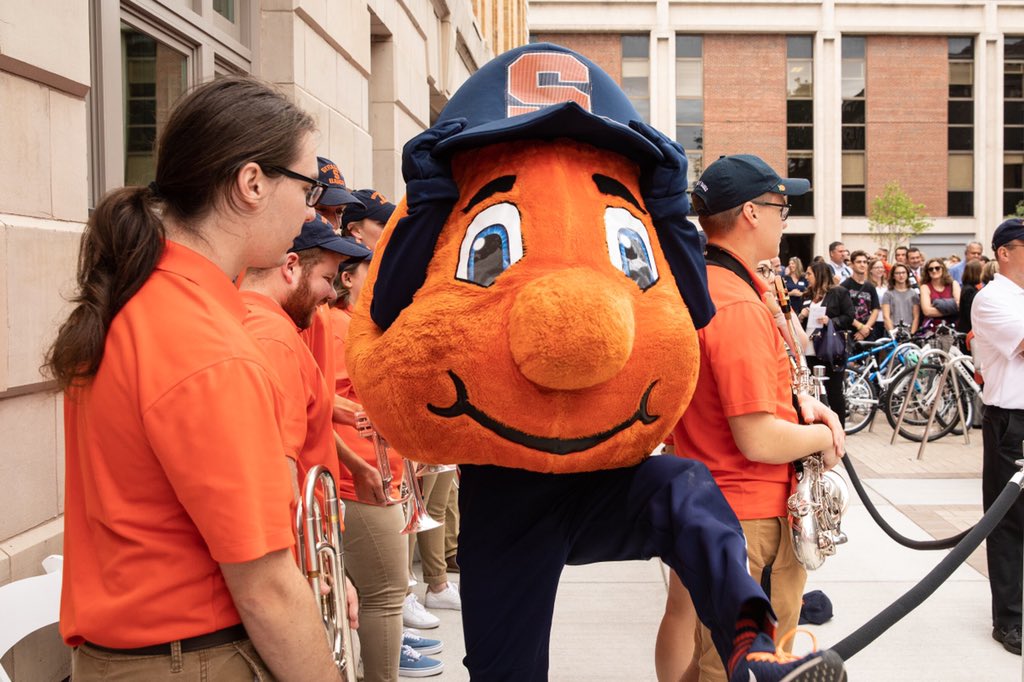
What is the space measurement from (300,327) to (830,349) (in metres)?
8.49

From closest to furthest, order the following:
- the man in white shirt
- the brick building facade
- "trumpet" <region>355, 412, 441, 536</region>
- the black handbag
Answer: "trumpet" <region>355, 412, 441, 536</region>
the man in white shirt
the black handbag
the brick building facade

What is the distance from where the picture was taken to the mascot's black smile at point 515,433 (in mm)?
2105

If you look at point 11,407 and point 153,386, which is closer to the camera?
point 153,386

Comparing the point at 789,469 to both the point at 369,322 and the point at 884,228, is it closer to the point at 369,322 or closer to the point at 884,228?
the point at 369,322

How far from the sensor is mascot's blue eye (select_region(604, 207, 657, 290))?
215cm

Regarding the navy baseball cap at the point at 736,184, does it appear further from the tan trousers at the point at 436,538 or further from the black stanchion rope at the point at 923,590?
the tan trousers at the point at 436,538

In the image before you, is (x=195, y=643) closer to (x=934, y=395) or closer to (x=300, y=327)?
(x=300, y=327)

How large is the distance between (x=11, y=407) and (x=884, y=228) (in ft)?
157

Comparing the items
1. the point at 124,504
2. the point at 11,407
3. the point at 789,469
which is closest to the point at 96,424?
the point at 124,504

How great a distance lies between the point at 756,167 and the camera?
3498mm

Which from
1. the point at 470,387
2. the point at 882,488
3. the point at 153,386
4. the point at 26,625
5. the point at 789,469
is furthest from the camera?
the point at 882,488

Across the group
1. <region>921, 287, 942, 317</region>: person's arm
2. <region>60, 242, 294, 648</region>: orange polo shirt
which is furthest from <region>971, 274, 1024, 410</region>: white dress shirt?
<region>921, 287, 942, 317</region>: person's arm

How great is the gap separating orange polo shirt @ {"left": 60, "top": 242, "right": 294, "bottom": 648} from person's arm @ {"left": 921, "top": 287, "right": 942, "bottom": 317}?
42.6ft

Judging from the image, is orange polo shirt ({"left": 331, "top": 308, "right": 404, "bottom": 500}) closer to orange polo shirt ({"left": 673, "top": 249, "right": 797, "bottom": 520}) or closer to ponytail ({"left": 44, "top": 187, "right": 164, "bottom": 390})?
orange polo shirt ({"left": 673, "top": 249, "right": 797, "bottom": 520})
